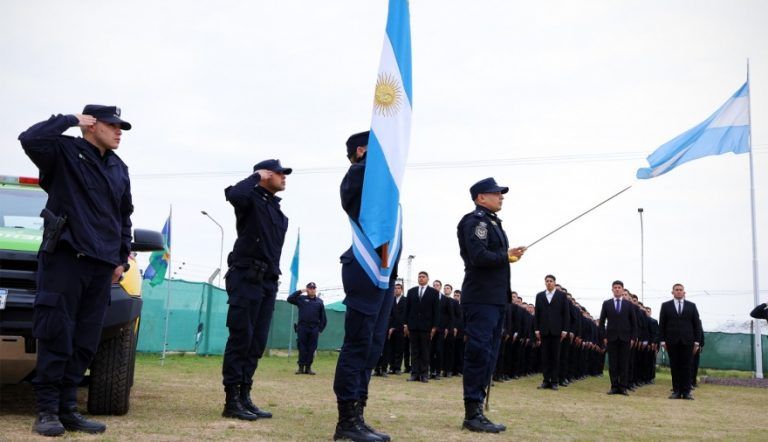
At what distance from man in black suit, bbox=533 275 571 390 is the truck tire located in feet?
37.3

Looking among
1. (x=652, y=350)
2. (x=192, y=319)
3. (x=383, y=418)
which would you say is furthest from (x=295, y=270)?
(x=383, y=418)

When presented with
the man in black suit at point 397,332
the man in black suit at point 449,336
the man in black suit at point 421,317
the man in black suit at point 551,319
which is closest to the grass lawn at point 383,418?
the man in black suit at point 551,319

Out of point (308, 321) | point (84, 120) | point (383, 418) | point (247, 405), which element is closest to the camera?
point (84, 120)

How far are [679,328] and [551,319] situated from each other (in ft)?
8.18

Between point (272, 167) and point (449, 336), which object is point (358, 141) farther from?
point (449, 336)

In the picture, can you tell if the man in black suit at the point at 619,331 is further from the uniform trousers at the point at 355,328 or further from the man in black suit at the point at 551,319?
the uniform trousers at the point at 355,328

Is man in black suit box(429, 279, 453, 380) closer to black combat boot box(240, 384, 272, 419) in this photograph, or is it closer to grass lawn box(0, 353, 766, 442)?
grass lawn box(0, 353, 766, 442)

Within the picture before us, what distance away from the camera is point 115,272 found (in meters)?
5.78

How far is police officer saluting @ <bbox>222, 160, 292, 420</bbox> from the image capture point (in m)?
6.54

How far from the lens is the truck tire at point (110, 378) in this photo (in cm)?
618

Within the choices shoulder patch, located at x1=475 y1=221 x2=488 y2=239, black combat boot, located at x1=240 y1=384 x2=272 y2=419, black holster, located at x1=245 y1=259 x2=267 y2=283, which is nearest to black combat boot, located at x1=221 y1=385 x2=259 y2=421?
black combat boot, located at x1=240 y1=384 x2=272 y2=419

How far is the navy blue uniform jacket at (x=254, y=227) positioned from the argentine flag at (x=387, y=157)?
51.2 inches

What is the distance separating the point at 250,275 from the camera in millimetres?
6551

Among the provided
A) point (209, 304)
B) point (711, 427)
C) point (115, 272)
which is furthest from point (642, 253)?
point (115, 272)
